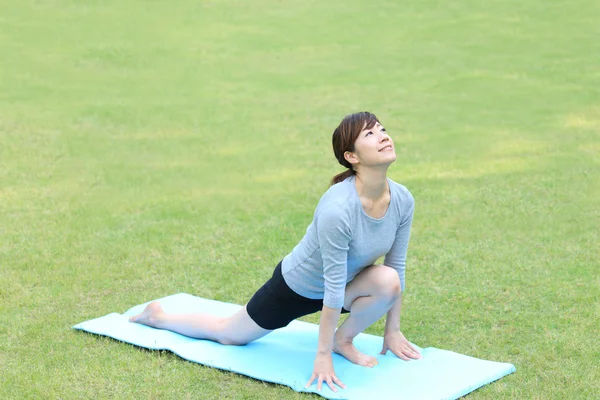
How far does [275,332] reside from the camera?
4.68 metres

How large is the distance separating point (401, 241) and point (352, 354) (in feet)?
1.86

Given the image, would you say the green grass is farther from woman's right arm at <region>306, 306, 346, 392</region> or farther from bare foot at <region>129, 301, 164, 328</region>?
bare foot at <region>129, 301, 164, 328</region>

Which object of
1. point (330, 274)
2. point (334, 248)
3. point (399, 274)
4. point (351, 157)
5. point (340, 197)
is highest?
point (351, 157)

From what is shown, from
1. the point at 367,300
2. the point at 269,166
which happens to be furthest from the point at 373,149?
the point at 269,166

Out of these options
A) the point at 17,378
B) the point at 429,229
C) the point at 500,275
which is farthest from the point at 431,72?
the point at 17,378

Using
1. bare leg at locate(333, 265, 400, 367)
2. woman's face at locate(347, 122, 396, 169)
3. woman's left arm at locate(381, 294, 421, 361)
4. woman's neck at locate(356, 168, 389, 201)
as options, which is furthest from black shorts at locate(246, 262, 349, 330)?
woman's face at locate(347, 122, 396, 169)

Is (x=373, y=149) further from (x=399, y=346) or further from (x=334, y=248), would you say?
(x=399, y=346)

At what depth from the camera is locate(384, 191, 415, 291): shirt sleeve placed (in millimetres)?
4109

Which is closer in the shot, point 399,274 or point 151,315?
point 399,274

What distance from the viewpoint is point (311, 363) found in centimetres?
426

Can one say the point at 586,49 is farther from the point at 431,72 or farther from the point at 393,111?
the point at 393,111

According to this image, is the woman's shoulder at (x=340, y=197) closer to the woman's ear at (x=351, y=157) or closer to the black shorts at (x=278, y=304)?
the woman's ear at (x=351, y=157)

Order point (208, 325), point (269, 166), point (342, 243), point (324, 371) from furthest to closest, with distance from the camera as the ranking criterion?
point (269, 166), point (208, 325), point (324, 371), point (342, 243)

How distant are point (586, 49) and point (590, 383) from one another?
8.13m
